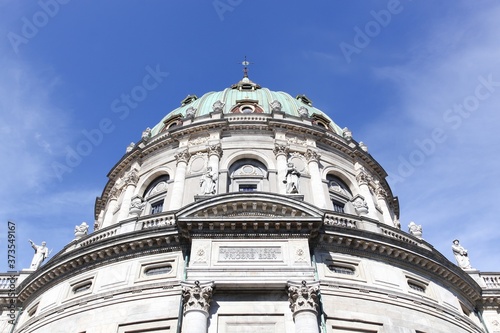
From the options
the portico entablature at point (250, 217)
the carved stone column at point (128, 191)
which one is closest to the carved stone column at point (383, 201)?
the portico entablature at point (250, 217)

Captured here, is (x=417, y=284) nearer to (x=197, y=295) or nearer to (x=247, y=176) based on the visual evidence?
(x=197, y=295)

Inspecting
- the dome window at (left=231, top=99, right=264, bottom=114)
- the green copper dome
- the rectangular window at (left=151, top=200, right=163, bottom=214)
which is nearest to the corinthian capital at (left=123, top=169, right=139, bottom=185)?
the rectangular window at (left=151, top=200, right=163, bottom=214)

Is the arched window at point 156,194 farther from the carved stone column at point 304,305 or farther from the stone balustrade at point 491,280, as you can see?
the stone balustrade at point 491,280

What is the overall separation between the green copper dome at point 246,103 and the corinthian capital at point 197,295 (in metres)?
15.9

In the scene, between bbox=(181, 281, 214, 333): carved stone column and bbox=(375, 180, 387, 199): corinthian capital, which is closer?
bbox=(181, 281, 214, 333): carved stone column

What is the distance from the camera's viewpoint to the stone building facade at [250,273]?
1917 cm

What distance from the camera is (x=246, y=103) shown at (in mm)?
35406

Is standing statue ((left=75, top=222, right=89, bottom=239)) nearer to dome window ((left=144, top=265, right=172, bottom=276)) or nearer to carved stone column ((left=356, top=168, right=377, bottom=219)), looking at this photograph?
dome window ((left=144, top=265, right=172, bottom=276))

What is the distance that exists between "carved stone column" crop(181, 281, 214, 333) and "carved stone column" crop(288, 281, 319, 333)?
131 inches

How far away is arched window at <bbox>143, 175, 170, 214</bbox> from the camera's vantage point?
29.3 metres

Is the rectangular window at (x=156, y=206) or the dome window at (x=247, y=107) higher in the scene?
the dome window at (x=247, y=107)

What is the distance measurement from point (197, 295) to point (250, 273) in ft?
7.93

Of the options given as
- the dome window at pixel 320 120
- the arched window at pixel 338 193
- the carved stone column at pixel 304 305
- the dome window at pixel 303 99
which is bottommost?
the carved stone column at pixel 304 305

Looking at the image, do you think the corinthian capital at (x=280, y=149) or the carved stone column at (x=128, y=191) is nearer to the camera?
the carved stone column at (x=128, y=191)
